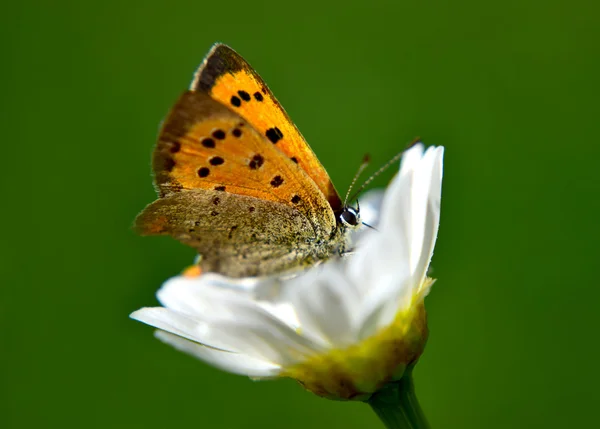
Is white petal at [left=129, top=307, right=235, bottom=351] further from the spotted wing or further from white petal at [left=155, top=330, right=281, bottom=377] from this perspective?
the spotted wing

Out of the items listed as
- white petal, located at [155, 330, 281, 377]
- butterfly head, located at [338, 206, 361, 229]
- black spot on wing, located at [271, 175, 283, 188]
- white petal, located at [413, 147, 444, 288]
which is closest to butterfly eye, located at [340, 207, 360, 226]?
butterfly head, located at [338, 206, 361, 229]

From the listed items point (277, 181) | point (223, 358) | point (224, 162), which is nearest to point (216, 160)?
point (224, 162)

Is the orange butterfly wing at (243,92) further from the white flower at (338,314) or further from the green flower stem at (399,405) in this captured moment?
the green flower stem at (399,405)

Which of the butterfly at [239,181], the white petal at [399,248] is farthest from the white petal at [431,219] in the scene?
the butterfly at [239,181]

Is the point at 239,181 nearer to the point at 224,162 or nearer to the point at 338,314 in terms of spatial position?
the point at 224,162

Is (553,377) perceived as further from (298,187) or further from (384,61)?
(384,61)

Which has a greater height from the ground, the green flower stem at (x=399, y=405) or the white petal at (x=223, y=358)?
the white petal at (x=223, y=358)

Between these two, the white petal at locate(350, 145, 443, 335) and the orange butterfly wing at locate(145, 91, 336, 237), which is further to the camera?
the orange butterfly wing at locate(145, 91, 336, 237)
